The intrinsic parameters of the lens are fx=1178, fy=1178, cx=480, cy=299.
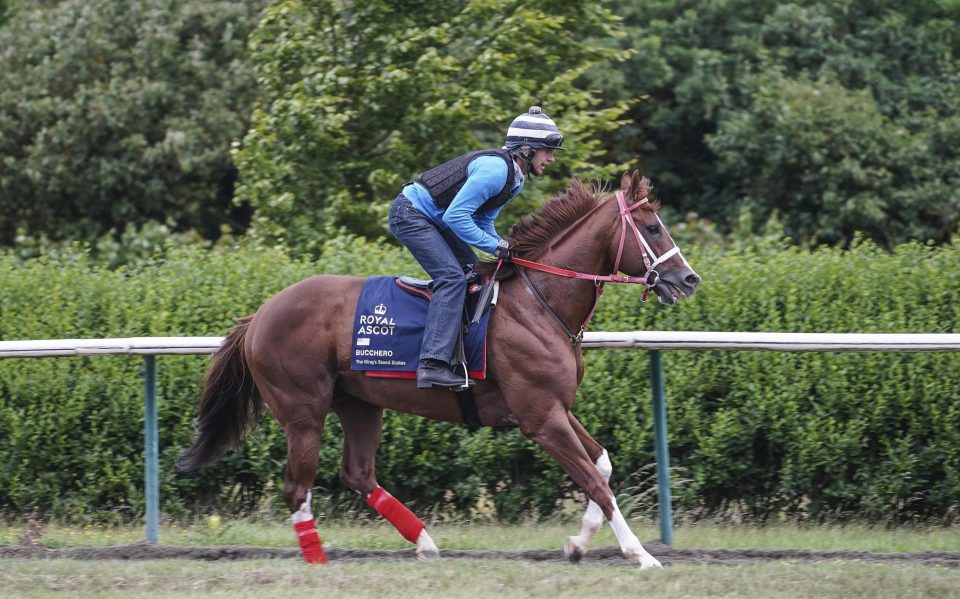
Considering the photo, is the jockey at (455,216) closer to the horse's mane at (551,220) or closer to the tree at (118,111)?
the horse's mane at (551,220)

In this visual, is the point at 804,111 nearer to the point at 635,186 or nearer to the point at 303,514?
the point at 635,186

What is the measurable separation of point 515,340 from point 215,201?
602 inches

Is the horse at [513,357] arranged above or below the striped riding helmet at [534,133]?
below

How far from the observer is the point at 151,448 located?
7.48m

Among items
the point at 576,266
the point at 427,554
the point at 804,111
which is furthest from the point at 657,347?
the point at 804,111

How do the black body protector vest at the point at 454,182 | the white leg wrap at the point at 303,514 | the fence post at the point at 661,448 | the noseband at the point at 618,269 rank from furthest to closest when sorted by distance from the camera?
the fence post at the point at 661,448
the white leg wrap at the point at 303,514
the black body protector vest at the point at 454,182
the noseband at the point at 618,269

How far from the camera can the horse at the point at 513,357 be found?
6.55 meters

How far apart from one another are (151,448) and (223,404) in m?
0.64

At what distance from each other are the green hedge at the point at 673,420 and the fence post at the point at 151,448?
28.9 inches

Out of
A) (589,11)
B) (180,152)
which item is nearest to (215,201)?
(180,152)

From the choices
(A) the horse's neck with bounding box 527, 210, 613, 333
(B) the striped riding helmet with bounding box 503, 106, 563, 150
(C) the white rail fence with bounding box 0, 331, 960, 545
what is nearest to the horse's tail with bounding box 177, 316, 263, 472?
(C) the white rail fence with bounding box 0, 331, 960, 545

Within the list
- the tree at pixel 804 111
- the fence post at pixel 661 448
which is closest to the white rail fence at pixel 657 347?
the fence post at pixel 661 448

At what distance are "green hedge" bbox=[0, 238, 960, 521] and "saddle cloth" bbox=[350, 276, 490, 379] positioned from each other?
4.79ft

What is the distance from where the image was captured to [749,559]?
22.3 ft
